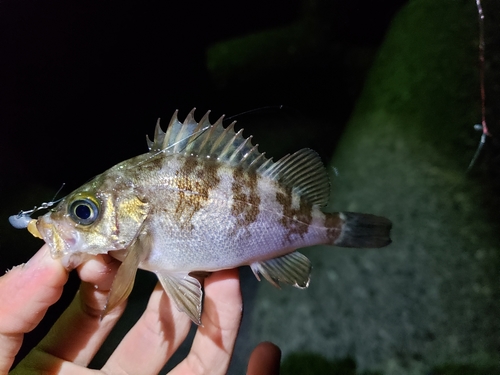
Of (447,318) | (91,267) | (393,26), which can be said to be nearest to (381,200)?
(447,318)

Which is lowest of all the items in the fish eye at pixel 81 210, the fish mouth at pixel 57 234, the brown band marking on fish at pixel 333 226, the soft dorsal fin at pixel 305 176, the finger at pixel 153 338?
the finger at pixel 153 338

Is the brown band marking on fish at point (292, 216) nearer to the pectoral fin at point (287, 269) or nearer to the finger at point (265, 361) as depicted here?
the pectoral fin at point (287, 269)

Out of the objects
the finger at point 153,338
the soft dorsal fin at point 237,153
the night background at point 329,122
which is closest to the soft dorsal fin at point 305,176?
the soft dorsal fin at point 237,153

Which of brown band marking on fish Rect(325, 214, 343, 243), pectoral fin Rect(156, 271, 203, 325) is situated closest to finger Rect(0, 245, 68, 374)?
pectoral fin Rect(156, 271, 203, 325)

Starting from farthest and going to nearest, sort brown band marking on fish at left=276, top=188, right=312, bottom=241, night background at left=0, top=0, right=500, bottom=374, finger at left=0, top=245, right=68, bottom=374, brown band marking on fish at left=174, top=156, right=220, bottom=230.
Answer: night background at left=0, top=0, right=500, bottom=374
brown band marking on fish at left=276, top=188, right=312, bottom=241
brown band marking on fish at left=174, top=156, right=220, bottom=230
finger at left=0, top=245, right=68, bottom=374

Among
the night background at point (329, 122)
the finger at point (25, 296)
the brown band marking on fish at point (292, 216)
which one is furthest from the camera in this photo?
the night background at point (329, 122)

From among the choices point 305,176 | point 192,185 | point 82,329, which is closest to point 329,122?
point 305,176

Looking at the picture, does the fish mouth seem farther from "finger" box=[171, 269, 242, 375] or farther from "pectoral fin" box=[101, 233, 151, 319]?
"finger" box=[171, 269, 242, 375]
